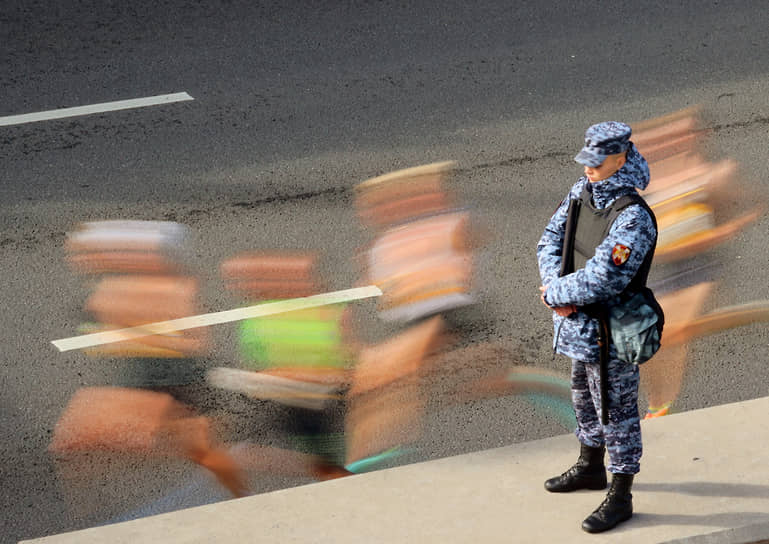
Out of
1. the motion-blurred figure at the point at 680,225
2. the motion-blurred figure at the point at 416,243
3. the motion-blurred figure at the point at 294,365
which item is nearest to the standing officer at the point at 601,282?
the motion-blurred figure at the point at 680,225

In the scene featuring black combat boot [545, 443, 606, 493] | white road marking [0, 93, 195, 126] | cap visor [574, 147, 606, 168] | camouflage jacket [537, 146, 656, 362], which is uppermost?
cap visor [574, 147, 606, 168]

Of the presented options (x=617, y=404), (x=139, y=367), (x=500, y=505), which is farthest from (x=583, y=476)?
(x=139, y=367)

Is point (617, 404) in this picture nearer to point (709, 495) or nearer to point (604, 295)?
point (604, 295)

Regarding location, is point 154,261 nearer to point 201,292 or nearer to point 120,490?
point 201,292

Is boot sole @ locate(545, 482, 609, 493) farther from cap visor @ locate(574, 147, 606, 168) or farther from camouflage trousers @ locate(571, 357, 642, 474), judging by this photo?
cap visor @ locate(574, 147, 606, 168)

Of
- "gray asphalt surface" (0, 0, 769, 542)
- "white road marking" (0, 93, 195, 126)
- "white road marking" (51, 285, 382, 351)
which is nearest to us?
"gray asphalt surface" (0, 0, 769, 542)

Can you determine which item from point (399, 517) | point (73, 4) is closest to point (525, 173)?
point (399, 517)

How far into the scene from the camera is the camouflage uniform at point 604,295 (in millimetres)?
4176

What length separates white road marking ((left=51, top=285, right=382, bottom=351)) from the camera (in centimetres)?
629

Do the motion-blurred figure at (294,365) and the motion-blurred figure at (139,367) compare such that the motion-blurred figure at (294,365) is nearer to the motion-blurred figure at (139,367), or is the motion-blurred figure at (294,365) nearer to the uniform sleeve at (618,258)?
the motion-blurred figure at (139,367)

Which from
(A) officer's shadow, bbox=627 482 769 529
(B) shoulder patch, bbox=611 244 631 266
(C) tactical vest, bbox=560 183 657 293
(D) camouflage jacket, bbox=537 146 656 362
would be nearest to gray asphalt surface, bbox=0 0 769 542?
(A) officer's shadow, bbox=627 482 769 529

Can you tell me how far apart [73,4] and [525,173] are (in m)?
5.68

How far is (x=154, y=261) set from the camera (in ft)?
23.3

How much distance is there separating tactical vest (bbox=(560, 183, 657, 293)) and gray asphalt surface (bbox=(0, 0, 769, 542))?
141 centimetres
